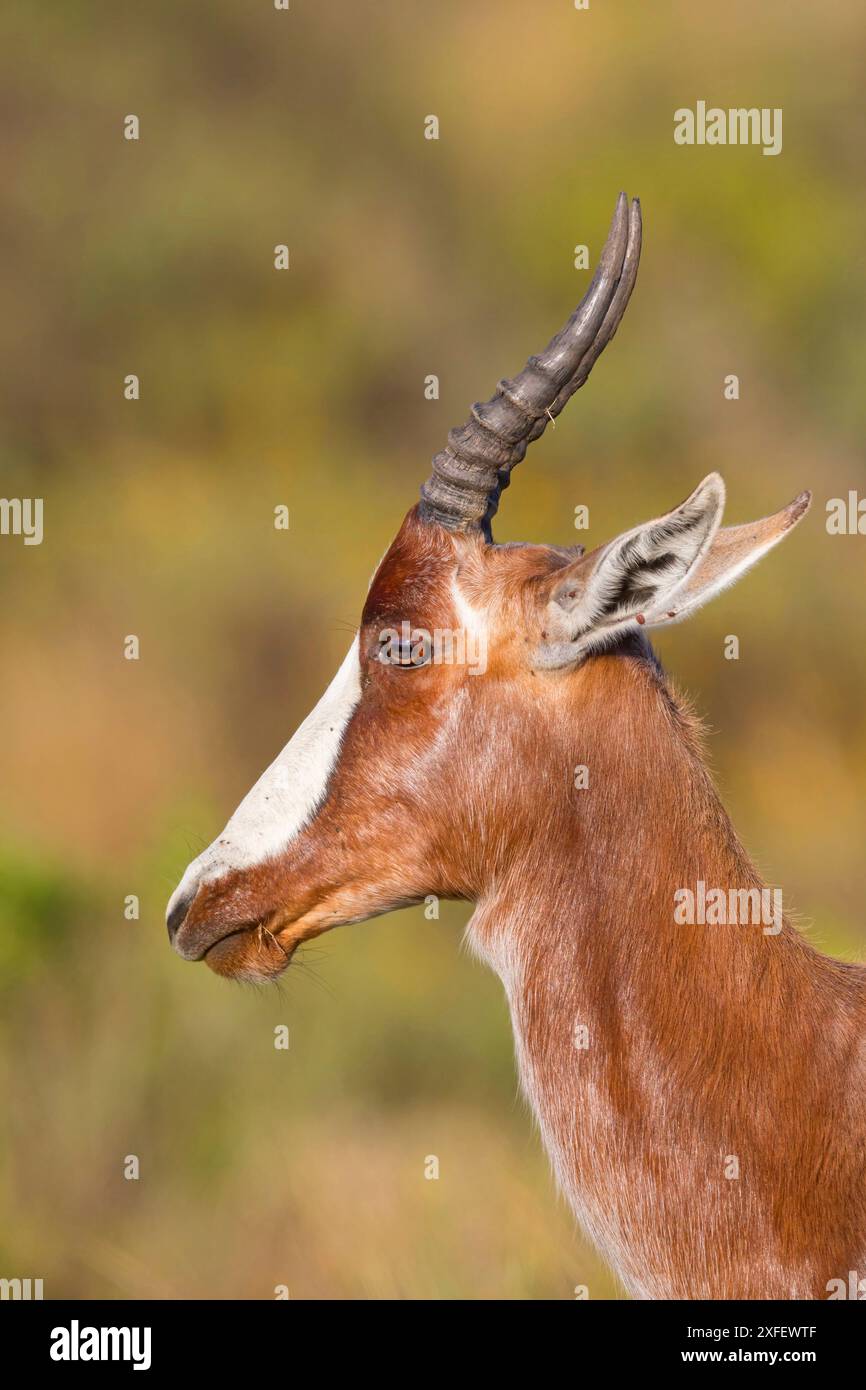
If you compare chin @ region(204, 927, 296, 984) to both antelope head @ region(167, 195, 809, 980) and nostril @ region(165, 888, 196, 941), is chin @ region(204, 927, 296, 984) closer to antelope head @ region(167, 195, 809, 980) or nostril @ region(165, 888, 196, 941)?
antelope head @ region(167, 195, 809, 980)

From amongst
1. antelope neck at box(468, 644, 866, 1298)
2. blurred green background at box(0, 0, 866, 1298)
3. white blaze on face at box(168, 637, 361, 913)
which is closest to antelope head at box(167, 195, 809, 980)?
white blaze on face at box(168, 637, 361, 913)

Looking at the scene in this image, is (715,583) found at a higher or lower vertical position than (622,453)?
lower

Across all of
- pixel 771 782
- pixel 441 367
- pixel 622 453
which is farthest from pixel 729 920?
pixel 441 367

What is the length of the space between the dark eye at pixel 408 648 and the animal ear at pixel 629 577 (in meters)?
0.36

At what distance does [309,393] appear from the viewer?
21.4m

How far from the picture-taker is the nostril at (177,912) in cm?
472

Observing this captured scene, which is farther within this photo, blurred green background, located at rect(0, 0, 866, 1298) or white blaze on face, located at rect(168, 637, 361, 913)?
blurred green background, located at rect(0, 0, 866, 1298)

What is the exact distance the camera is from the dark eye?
4680 millimetres

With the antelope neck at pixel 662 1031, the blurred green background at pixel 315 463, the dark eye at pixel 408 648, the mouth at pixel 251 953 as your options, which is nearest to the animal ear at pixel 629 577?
the antelope neck at pixel 662 1031

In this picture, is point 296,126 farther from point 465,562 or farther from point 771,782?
point 465,562

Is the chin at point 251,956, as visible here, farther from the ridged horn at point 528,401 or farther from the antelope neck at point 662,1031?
the ridged horn at point 528,401

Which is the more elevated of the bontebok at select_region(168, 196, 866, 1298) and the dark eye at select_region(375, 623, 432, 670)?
the dark eye at select_region(375, 623, 432, 670)

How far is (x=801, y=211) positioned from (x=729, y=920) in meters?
19.9

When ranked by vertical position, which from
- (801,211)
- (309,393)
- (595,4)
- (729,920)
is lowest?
(729,920)
